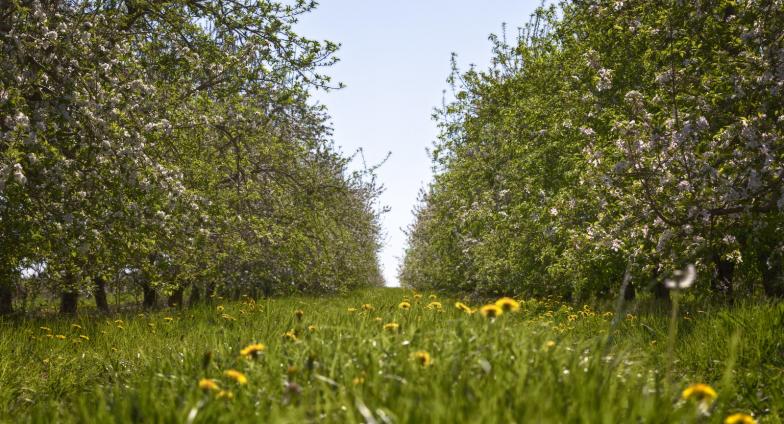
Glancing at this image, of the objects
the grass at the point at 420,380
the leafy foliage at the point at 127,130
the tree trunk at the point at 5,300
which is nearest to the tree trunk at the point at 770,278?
the grass at the point at 420,380

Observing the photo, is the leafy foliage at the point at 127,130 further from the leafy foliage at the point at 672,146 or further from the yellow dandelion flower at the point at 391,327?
the leafy foliage at the point at 672,146

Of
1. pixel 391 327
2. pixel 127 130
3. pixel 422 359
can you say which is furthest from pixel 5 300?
pixel 422 359

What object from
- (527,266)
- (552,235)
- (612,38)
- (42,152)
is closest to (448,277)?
(527,266)

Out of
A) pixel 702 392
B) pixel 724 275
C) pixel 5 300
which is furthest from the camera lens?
pixel 5 300

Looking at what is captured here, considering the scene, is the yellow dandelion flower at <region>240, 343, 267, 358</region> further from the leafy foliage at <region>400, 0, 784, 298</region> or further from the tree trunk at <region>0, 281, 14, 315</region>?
the tree trunk at <region>0, 281, 14, 315</region>

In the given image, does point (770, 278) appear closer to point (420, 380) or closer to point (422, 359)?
point (422, 359)

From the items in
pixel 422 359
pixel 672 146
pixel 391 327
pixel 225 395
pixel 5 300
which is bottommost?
pixel 225 395

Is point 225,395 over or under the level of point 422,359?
under

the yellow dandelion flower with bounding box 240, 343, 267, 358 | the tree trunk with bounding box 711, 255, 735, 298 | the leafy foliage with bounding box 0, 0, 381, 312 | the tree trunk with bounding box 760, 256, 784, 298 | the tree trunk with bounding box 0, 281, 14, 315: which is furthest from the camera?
the tree trunk with bounding box 0, 281, 14, 315

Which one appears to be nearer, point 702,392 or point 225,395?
point 702,392

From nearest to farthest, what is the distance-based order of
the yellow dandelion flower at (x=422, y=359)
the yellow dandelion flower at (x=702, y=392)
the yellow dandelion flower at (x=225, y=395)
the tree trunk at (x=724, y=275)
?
the yellow dandelion flower at (x=702, y=392) < the yellow dandelion flower at (x=225, y=395) < the yellow dandelion flower at (x=422, y=359) < the tree trunk at (x=724, y=275)

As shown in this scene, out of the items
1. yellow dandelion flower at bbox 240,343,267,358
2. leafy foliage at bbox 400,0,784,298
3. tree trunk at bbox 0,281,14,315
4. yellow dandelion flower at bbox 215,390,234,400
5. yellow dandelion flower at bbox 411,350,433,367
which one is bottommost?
yellow dandelion flower at bbox 215,390,234,400

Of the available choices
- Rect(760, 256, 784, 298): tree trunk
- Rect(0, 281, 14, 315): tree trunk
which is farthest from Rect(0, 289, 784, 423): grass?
Rect(0, 281, 14, 315): tree trunk

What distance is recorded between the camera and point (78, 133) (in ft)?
26.5
